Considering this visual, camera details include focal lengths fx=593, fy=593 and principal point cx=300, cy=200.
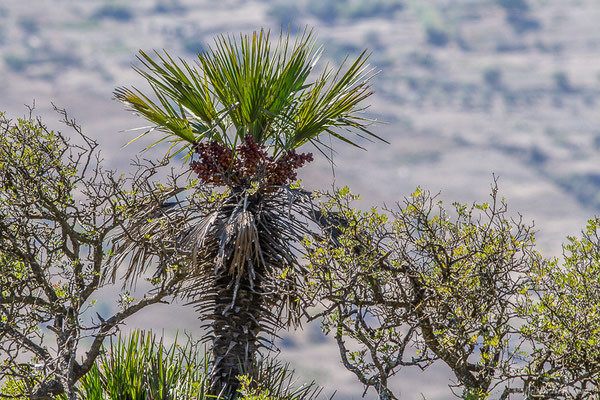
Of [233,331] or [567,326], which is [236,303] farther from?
[567,326]

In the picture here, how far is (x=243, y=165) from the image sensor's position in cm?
897

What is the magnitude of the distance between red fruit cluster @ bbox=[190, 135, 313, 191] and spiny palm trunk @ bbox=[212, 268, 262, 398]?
1494 millimetres

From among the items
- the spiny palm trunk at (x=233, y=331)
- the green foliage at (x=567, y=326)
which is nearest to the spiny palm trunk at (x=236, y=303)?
the spiny palm trunk at (x=233, y=331)

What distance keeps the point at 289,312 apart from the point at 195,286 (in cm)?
154

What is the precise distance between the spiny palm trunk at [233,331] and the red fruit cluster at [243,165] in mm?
1494

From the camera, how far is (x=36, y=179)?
7.82 meters

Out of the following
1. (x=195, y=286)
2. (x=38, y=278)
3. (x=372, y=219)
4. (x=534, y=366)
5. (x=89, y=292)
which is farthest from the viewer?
(x=195, y=286)

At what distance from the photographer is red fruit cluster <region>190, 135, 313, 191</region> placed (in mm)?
8875

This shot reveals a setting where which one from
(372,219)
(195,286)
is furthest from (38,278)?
(372,219)

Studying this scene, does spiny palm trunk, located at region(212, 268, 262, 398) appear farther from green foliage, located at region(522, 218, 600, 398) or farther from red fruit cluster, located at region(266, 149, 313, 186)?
green foliage, located at region(522, 218, 600, 398)

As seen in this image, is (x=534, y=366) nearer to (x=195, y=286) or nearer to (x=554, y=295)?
(x=554, y=295)

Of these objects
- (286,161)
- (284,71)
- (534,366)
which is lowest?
(534,366)

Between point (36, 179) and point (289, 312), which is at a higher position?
point (36, 179)

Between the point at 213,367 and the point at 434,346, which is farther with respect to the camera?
the point at 213,367
